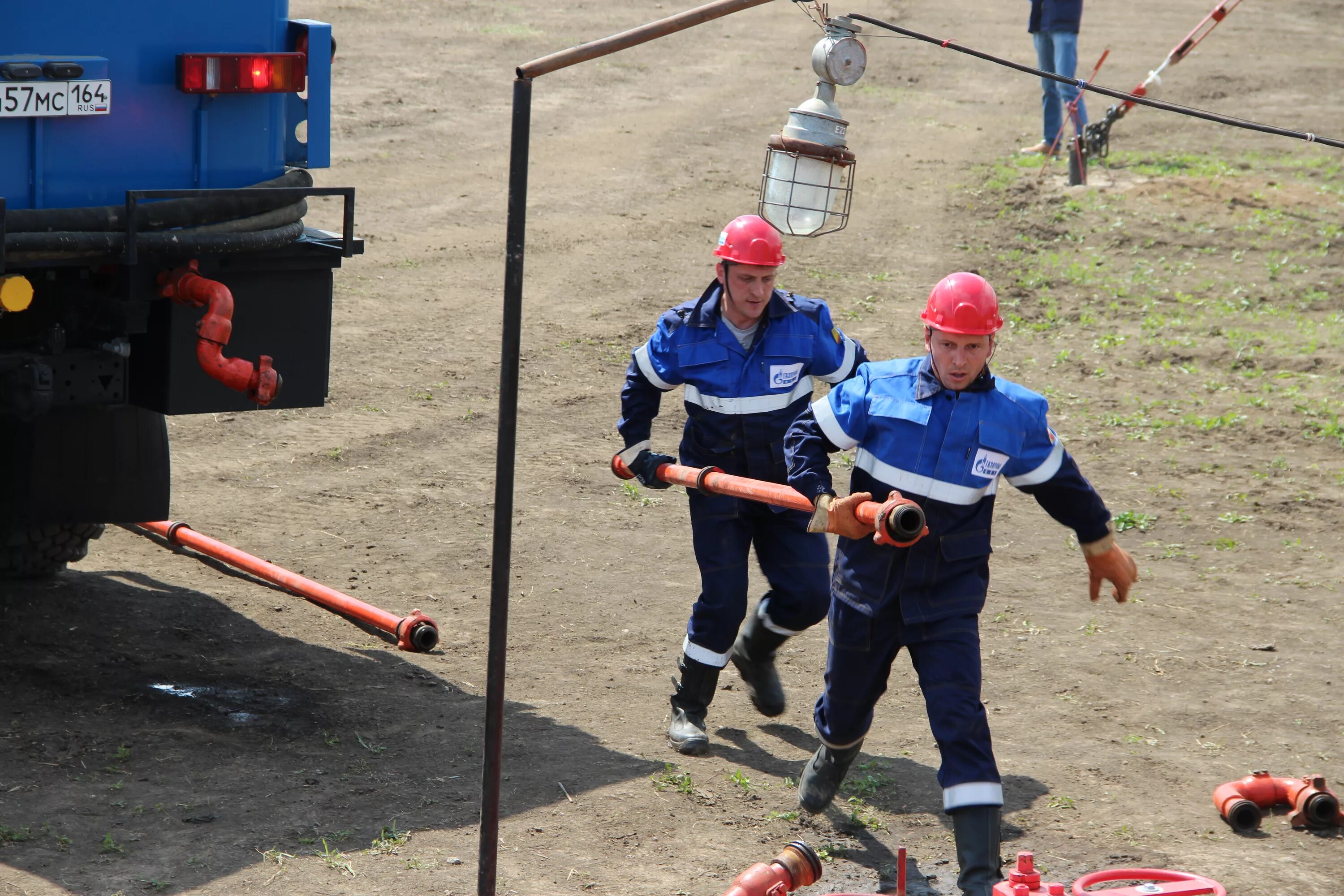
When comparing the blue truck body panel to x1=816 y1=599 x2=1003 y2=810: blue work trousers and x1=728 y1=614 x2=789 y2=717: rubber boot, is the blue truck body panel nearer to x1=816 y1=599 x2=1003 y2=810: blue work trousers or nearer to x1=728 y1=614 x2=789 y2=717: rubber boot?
x1=728 y1=614 x2=789 y2=717: rubber boot

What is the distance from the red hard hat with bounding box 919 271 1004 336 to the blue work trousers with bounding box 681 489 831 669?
126 centimetres

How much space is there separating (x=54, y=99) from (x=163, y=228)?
21.1 inches

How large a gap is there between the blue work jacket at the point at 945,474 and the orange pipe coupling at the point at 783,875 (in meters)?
0.74

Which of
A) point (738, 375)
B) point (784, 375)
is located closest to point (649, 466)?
point (738, 375)

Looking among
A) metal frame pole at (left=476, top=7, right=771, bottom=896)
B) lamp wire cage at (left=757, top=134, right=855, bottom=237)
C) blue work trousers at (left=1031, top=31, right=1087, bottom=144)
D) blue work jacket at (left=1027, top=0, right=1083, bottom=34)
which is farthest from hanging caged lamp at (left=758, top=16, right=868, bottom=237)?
blue work jacket at (left=1027, top=0, right=1083, bottom=34)

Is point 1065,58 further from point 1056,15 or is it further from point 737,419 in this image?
point 737,419

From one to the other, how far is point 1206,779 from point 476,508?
163 inches

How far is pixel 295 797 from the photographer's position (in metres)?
5.27

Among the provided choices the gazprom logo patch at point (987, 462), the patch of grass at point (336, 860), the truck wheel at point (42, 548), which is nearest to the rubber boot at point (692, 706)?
the patch of grass at point (336, 860)

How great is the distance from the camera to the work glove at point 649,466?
18.5 feet

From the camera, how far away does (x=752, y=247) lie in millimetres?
5590

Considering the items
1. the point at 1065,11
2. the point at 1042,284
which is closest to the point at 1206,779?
the point at 1042,284

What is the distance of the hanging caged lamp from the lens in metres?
5.49

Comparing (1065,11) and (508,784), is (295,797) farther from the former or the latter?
(1065,11)
